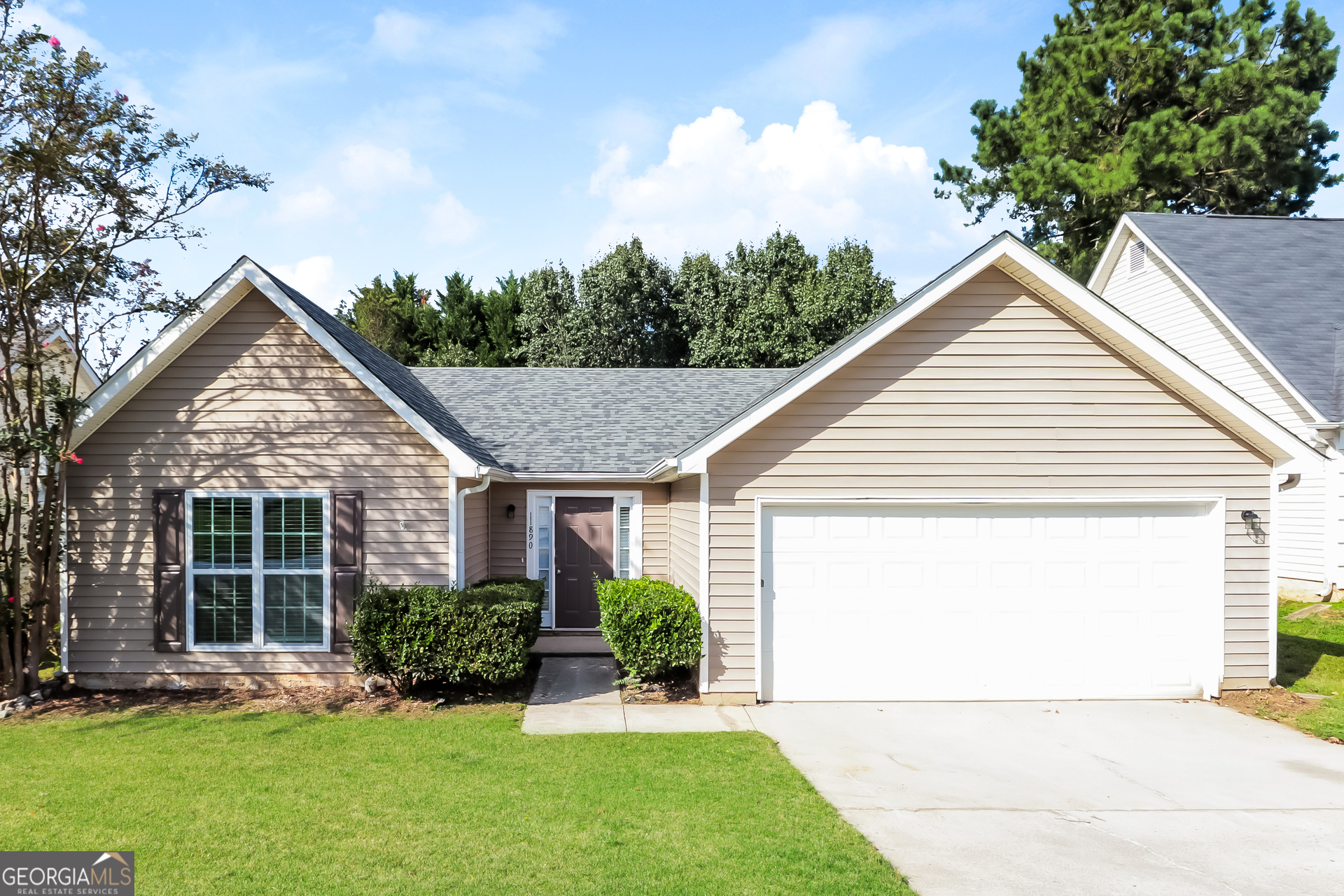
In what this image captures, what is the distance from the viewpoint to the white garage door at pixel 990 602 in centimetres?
891

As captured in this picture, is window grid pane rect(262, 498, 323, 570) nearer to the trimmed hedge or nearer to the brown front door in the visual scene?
the trimmed hedge

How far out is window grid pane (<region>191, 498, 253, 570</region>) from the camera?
9359 mm

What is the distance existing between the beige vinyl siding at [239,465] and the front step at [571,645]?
2.93m

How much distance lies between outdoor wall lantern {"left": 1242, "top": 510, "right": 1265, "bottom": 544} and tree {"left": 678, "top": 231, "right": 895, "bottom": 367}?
19192 millimetres

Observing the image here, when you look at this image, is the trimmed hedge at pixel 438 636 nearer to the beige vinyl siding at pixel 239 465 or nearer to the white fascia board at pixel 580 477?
the beige vinyl siding at pixel 239 465

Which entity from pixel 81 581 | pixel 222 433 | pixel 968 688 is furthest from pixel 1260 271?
pixel 81 581

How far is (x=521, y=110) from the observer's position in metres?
12.9

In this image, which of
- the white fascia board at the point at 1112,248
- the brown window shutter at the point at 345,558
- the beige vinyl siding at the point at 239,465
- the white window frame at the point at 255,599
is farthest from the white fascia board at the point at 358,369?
the white fascia board at the point at 1112,248

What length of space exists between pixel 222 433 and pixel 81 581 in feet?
8.02

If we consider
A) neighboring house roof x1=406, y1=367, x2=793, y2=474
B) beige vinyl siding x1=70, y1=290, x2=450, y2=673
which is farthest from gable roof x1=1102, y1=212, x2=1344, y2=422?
beige vinyl siding x1=70, y1=290, x2=450, y2=673

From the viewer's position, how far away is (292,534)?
9.41m

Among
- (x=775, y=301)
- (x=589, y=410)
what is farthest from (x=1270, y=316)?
(x=775, y=301)

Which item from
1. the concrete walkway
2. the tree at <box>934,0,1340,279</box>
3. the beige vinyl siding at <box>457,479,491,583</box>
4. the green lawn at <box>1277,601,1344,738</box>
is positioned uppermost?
the tree at <box>934,0,1340,279</box>

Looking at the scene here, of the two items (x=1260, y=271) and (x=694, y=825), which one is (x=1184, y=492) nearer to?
(x=694, y=825)
